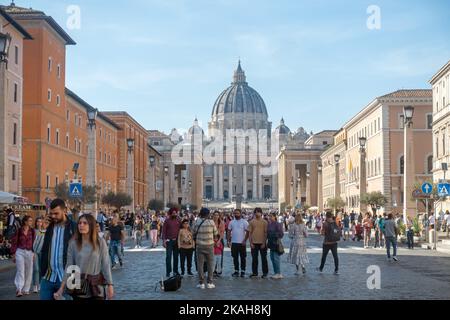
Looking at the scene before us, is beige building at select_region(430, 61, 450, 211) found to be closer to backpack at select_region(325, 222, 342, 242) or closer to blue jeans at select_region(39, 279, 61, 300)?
backpack at select_region(325, 222, 342, 242)

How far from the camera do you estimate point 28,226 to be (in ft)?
49.1

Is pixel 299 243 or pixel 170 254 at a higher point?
pixel 299 243

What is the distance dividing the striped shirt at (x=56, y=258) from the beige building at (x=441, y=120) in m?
46.9

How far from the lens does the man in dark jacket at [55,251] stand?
27.1ft

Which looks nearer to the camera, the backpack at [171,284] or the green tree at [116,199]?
the backpack at [171,284]

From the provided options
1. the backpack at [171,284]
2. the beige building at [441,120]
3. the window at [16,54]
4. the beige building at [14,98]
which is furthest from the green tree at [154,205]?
the backpack at [171,284]

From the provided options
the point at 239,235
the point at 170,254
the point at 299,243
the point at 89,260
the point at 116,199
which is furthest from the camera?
the point at 116,199

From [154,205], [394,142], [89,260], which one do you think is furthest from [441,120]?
[89,260]

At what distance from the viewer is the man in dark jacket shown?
8.27 metres

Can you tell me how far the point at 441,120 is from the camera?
56.4 metres

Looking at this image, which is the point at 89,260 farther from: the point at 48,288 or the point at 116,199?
the point at 116,199

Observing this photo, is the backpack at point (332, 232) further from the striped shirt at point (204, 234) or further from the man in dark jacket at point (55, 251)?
the man in dark jacket at point (55, 251)

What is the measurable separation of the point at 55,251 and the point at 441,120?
168 feet
